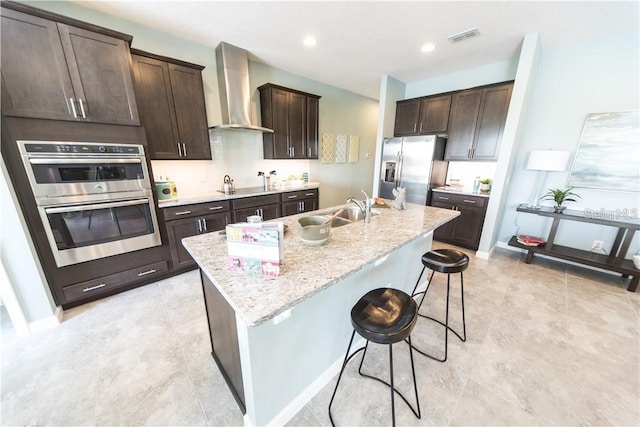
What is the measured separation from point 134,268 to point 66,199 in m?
0.86

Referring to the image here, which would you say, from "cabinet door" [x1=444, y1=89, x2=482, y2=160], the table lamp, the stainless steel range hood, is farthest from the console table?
the stainless steel range hood

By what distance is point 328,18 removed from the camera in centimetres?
221

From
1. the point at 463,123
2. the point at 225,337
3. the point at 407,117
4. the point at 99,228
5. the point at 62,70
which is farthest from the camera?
the point at 407,117

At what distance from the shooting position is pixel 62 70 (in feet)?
5.80

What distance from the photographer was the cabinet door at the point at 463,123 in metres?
3.33

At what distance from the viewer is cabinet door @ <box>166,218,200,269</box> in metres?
2.49

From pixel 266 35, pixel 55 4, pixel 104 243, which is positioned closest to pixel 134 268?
pixel 104 243

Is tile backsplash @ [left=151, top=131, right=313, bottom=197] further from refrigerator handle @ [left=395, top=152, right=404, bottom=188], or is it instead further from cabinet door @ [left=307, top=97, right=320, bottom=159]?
refrigerator handle @ [left=395, top=152, right=404, bottom=188]

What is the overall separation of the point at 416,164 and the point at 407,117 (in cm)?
102

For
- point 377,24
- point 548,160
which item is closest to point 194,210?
point 377,24

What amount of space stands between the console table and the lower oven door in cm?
463

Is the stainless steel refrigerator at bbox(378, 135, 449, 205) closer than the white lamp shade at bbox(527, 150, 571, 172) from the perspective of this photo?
No

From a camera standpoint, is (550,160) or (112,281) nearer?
(112,281)

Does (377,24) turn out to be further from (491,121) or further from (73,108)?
(73,108)
